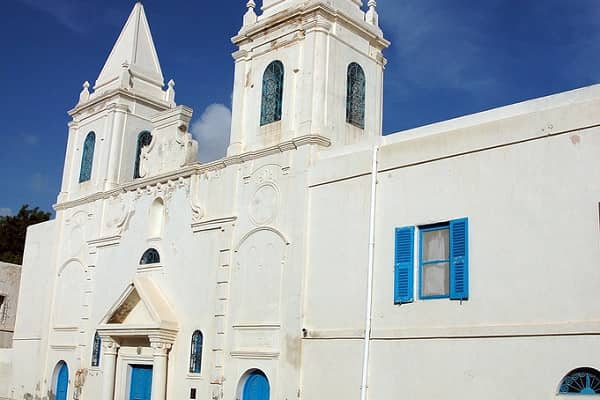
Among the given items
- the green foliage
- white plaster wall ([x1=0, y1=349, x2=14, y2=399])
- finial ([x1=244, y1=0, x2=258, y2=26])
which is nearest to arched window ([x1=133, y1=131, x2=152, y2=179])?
finial ([x1=244, y1=0, x2=258, y2=26])

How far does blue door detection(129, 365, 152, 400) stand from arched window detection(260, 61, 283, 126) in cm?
662

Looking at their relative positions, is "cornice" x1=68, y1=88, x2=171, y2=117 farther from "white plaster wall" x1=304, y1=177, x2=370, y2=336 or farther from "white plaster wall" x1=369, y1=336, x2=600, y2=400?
"white plaster wall" x1=369, y1=336, x2=600, y2=400

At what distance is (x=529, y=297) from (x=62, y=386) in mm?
14491

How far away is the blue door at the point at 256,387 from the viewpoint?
1548 centimetres

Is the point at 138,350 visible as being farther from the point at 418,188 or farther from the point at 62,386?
the point at 418,188

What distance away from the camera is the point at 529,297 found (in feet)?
38.0

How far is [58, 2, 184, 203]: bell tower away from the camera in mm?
22328

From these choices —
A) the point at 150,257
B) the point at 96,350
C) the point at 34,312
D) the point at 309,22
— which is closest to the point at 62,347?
the point at 96,350

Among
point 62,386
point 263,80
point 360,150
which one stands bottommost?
point 62,386

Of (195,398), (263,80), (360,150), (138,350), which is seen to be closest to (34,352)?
(138,350)

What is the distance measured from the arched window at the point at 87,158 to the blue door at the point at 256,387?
9.69 metres

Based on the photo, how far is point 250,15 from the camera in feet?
60.4

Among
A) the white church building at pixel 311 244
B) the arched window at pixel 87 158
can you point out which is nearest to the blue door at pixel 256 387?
the white church building at pixel 311 244

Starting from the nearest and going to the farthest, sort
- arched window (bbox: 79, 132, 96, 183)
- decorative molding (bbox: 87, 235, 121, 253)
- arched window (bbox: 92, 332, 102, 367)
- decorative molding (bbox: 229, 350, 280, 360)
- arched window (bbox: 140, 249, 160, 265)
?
1. decorative molding (bbox: 229, 350, 280, 360)
2. arched window (bbox: 140, 249, 160, 265)
3. arched window (bbox: 92, 332, 102, 367)
4. decorative molding (bbox: 87, 235, 121, 253)
5. arched window (bbox: 79, 132, 96, 183)
